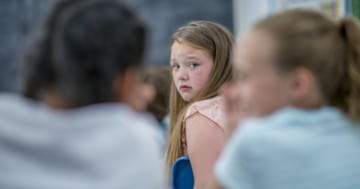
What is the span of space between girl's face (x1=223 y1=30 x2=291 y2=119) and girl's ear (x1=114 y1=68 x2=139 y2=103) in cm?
25

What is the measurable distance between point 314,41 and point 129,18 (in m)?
0.38

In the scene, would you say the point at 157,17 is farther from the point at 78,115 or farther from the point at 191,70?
the point at 78,115

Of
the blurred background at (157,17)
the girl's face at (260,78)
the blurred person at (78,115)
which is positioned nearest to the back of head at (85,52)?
the blurred person at (78,115)

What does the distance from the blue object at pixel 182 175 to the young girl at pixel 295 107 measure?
2.51ft

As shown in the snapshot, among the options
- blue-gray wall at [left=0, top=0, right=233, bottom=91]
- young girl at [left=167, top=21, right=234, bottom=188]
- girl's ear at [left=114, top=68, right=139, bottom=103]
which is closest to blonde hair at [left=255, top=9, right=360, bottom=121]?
girl's ear at [left=114, top=68, right=139, bottom=103]

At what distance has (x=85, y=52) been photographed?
1.13 metres

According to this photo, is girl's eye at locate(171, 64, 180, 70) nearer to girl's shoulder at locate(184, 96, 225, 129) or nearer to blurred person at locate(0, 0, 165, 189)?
girl's shoulder at locate(184, 96, 225, 129)

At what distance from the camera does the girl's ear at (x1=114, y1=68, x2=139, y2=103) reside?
3.81ft

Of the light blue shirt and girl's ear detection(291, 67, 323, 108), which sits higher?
girl's ear detection(291, 67, 323, 108)

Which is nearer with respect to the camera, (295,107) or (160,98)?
(295,107)

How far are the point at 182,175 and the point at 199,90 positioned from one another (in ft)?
1.07

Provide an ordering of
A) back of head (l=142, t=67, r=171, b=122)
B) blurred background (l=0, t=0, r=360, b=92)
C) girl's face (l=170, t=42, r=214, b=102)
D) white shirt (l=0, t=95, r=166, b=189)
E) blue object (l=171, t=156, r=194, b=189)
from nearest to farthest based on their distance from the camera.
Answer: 1. white shirt (l=0, t=95, r=166, b=189)
2. blue object (l=171, t=156, r=194, b=189)
3. girl's face (l=170, t=42, r=214, b=102)
4. back of head (l=142, t=67, r=171, b=122)
5. blurred background (l=0, t=0, r=360, b=92)

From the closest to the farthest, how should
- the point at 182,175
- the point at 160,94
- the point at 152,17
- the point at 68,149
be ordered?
1. the point at 68,149
2. the point at 182,175
3. the point at 160,94
4. the point at 152,17

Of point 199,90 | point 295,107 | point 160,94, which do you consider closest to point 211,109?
point 199,90
